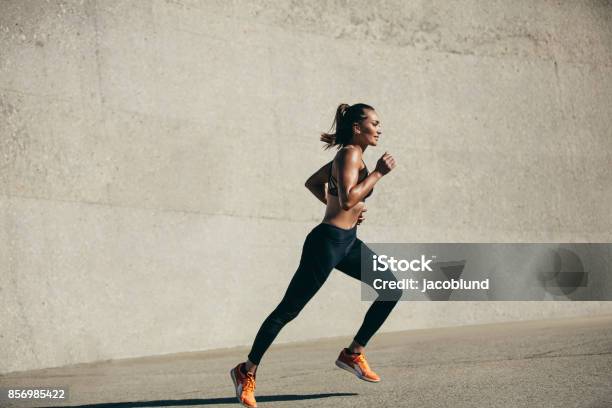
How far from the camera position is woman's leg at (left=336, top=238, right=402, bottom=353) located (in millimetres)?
5270

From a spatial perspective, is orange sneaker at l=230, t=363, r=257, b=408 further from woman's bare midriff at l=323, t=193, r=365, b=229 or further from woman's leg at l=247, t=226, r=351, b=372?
woman's bare midriff at l=323, t=193, r=365, b=229

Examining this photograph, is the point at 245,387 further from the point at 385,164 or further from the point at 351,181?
the point at 385,164

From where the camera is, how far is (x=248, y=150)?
10.4 meters

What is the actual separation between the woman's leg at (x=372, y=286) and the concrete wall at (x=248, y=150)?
448 centimetres

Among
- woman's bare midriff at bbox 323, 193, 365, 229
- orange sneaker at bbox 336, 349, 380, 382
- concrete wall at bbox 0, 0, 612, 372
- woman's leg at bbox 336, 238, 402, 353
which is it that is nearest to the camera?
woman's bare midriff at bbox 323, 193, 365, 229

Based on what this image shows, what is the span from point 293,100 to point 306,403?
6466 mm

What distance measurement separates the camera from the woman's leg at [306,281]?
5.00m

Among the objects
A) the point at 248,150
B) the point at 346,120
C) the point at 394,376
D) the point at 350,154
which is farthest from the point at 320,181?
the point at 248,150

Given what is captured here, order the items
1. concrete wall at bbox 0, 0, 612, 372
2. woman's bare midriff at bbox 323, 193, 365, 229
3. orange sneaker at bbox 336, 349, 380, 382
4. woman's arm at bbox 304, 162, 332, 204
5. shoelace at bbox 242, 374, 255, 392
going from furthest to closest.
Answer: concrete wall at bbox 0, 0, 612, 372 → woman's arm at bbox 304, 162, 332, 204 → orange sneaker at bbox 336, 349, 380, 382 → woman's bare midriff at bbox 323, 193, 365, 229 → shoelace at bbox 242, 374, 255, 392

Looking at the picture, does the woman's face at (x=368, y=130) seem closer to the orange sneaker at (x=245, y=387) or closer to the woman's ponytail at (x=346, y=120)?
the woman's ponytail at (x=346, y=120)

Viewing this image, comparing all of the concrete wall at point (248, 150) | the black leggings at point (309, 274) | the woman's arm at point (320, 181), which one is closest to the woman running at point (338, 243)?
the black leggings at point (309, 274)

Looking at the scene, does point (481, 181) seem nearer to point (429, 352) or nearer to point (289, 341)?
point (289, 341)

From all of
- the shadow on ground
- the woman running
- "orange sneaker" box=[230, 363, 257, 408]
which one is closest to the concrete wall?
the shadow on ground

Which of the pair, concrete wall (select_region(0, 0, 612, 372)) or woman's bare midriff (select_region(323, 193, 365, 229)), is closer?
woman's bare midriff (select_region(323, 193, 365, 229))
